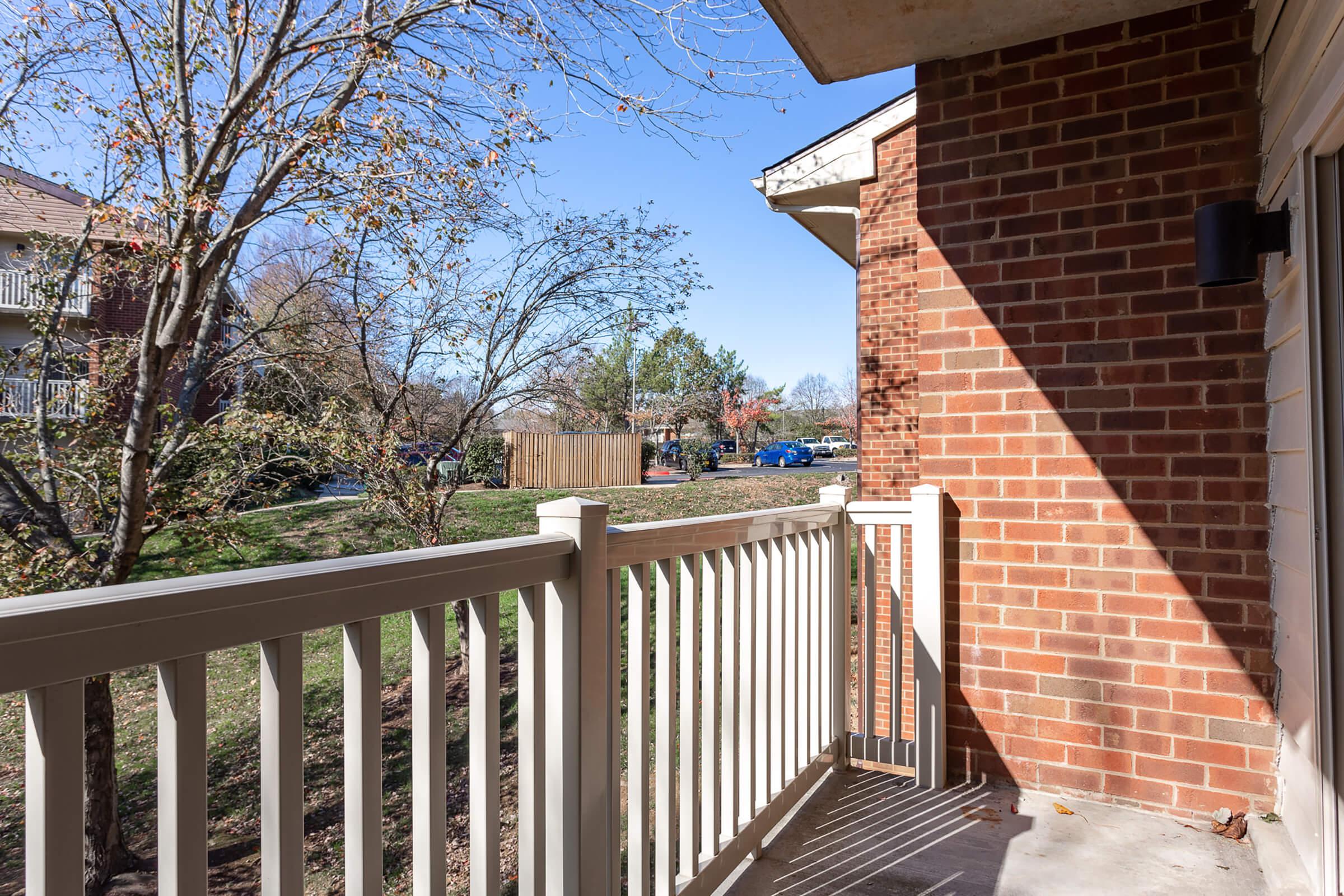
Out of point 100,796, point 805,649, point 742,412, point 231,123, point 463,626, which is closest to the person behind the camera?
point 805,649

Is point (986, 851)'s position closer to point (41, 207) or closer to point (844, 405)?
point (41, 207)

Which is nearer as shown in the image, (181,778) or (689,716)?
(181,778)

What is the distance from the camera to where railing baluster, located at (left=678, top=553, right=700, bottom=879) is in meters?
1.83

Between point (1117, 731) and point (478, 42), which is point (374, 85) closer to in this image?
point (478, 42)

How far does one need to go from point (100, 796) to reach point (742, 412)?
93.0 feet

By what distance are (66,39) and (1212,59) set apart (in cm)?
588

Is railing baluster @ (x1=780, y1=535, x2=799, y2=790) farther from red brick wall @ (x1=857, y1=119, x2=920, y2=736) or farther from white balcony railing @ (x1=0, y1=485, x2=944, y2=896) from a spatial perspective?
red brick wall @ (x1=857, y1=119, x2=920, y2=736)

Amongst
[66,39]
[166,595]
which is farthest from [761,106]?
[166,595]

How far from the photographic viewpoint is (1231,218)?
205 cm

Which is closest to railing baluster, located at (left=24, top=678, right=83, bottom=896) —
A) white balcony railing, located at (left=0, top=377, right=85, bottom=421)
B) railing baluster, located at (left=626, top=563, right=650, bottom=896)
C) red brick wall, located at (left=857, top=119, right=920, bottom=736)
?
railing baluster, located at (left=626, top=563, right=650, bottom=896)

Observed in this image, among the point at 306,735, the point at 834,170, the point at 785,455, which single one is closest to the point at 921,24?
the point at 834,170

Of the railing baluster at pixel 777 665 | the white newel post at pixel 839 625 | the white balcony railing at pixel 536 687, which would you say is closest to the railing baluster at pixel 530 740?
the white balcony railing at pixel 536 687

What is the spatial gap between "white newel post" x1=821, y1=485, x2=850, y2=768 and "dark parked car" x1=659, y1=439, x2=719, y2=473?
19.6 m

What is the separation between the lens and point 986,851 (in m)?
2.25
